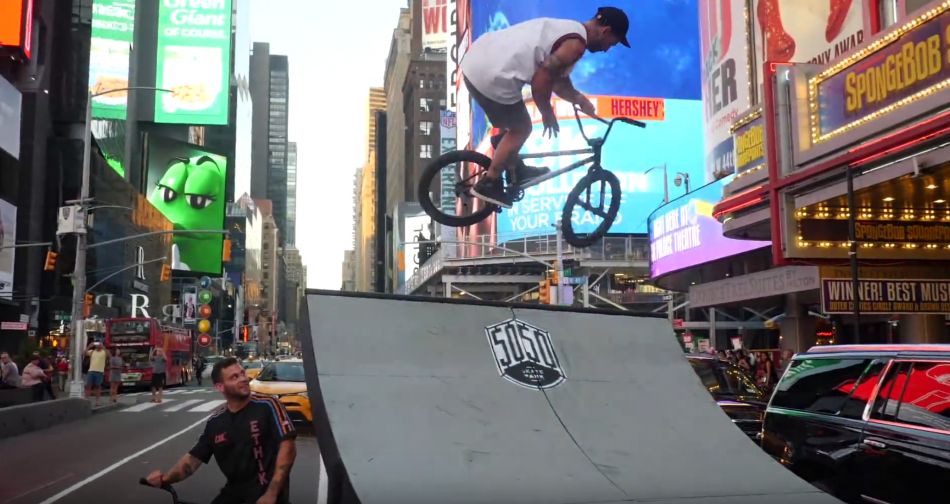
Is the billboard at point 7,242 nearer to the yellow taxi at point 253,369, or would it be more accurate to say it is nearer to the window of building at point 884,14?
the yellow taxi at point 253,369

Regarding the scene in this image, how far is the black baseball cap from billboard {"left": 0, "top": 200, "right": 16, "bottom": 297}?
1379 inches

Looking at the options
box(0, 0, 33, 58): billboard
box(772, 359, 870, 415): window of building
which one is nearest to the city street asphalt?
box(772, 359, 870, 415): window of building

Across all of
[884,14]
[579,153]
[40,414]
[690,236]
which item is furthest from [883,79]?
[579,153]

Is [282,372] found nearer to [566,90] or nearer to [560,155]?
[560,155]

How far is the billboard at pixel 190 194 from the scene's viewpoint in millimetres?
85750

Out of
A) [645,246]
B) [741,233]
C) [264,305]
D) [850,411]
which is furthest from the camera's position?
[264,305]

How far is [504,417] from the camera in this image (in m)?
4.41

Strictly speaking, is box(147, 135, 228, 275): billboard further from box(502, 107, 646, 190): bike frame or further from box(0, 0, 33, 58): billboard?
box(0, 0, 33, 58): billboard

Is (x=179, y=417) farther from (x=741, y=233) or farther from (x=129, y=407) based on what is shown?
(x=741, y=233)

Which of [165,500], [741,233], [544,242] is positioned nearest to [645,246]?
[544,242]

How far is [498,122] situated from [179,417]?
38.1 meters

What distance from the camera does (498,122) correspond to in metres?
55.5

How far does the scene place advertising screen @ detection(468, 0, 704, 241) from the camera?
56.5m

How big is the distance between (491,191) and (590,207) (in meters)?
12.0
